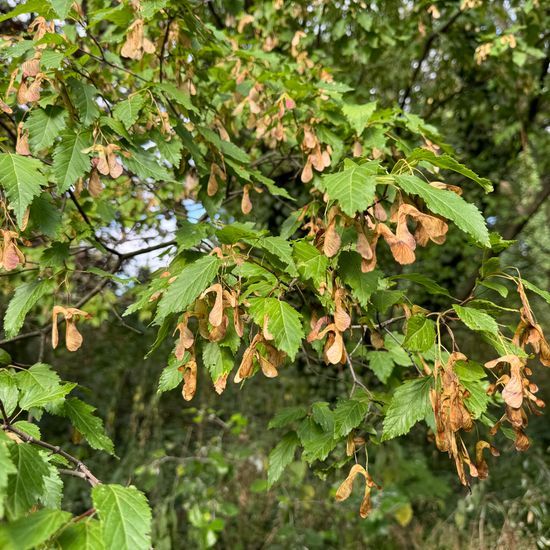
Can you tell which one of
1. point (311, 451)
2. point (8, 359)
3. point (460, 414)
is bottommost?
point (8, 359)

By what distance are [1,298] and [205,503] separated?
9.24 feet

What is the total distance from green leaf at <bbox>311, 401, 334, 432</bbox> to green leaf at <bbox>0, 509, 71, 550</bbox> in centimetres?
77

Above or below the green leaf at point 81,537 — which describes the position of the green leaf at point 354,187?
above

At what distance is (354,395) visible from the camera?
148 cm

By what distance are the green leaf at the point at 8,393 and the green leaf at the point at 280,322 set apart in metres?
0.59

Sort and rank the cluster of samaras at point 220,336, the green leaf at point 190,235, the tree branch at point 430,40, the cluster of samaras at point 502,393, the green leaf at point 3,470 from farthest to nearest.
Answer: the tree branch at point 430,40, the green leaf at point 190,235, the cluster of samaras at point 220,336, the cluster of samaras at point 502,393, the green leaf at point 3,470

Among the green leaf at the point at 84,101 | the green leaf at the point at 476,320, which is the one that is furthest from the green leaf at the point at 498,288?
the green leaf at the point at 84,101

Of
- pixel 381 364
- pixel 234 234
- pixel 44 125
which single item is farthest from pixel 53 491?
pixel 381 364

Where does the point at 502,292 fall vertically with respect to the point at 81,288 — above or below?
above

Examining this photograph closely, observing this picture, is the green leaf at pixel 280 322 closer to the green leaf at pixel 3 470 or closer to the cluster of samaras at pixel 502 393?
the cluster of samaras at pixel 502 393

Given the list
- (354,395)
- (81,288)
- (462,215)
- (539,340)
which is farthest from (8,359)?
(81,288)

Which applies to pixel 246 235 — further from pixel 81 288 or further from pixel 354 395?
pixel 81 288

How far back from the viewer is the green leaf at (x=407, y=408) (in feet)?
3.77

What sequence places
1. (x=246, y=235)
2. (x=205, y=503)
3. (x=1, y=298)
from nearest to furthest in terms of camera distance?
1. (x=246, y=235)
2. (x=205, y=503)
3. (x=1, y=298)
